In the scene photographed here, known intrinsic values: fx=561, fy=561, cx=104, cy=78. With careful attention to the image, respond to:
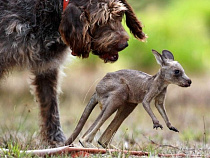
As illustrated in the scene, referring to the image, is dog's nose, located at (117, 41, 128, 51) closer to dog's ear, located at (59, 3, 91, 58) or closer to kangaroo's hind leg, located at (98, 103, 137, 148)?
dog's ear, located at (59, 3, 91, 58)

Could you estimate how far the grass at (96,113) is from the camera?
267 inches

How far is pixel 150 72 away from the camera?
39.5ft

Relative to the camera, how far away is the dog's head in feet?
16.8

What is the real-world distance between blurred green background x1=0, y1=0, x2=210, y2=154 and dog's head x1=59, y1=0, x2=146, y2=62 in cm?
106

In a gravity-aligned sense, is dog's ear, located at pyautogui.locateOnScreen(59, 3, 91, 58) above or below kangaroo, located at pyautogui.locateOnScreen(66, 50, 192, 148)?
above

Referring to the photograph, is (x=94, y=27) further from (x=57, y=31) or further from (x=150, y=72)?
(x=150, y=72)

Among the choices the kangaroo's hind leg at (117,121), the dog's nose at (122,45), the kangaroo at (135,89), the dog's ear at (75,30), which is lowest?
the kangaroo's hind leg at (117,121)

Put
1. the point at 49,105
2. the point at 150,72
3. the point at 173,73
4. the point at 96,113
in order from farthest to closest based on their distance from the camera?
the point at 150,72 < the point at 96,113 < the point at 49,105 < the point at 173,73

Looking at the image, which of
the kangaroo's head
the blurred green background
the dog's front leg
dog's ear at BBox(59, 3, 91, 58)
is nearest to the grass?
the blurred green background

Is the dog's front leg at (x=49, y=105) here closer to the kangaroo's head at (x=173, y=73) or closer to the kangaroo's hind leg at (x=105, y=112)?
the kangaroo's hind leg at (x=105, y=112)

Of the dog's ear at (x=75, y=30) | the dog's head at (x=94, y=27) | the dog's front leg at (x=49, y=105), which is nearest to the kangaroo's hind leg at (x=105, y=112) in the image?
the dog's head at (x=94, y=27)

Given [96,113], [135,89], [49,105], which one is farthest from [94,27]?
[96,113]

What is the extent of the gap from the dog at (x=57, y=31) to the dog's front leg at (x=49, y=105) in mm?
150

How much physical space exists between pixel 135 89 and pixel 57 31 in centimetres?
120
